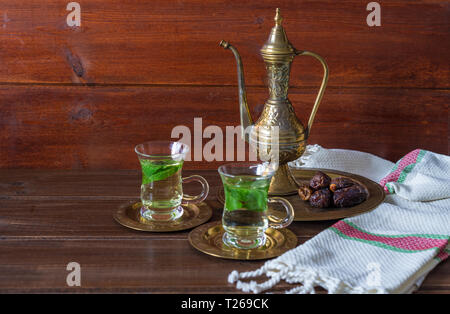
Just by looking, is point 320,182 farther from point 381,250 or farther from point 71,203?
point 71,203

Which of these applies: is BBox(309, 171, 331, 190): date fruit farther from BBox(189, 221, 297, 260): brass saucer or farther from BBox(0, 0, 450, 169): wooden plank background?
BBox(0, 0, 450, 169): wooden plank background

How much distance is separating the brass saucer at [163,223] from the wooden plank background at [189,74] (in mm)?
445

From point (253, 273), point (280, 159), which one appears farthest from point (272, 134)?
point (253, 273)

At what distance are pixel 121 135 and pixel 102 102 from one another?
0.10 metres

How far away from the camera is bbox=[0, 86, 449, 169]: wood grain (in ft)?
4.71

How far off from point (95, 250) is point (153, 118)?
62 cm

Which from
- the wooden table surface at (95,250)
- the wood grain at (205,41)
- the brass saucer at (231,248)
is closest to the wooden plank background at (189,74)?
the wood grain at (205,41)

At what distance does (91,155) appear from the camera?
1.48 metres

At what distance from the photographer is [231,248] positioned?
0.88 metres

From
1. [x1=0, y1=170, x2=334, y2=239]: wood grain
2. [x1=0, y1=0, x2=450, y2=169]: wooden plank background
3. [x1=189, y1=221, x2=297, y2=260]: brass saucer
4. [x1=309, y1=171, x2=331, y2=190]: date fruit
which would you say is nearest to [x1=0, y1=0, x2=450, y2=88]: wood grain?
[x1=0, y1=0, x2=450, y2=169]: wooden plank background

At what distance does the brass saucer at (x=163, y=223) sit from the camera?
0.95 meters

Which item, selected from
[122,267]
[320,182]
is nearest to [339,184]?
[320,182]

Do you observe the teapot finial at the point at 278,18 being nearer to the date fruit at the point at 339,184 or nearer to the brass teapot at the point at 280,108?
the brass teapot at the point at 280,108
